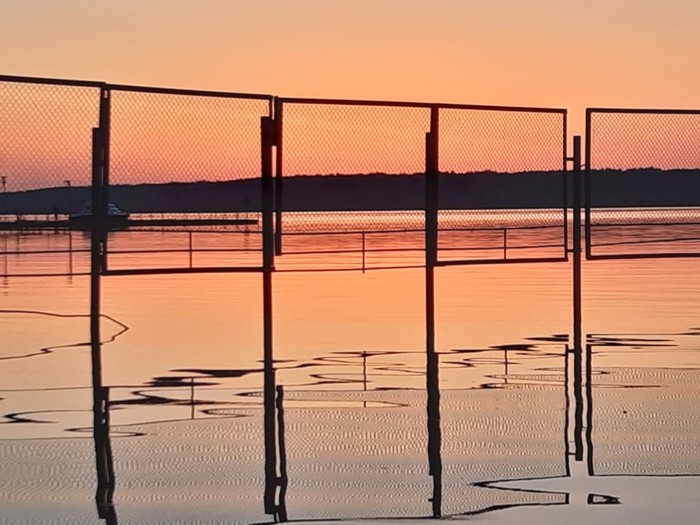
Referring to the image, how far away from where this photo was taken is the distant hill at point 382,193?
1515cm

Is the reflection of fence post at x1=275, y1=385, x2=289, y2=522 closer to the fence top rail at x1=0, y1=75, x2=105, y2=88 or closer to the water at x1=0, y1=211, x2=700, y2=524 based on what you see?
the water at x1=0, y1=211, x2=700, y2=524

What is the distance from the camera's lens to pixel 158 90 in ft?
45.9

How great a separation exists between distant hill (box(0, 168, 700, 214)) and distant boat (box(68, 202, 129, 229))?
14 cm

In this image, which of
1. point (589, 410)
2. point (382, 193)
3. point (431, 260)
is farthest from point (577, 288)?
point (589, 410)

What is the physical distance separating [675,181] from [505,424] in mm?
10282

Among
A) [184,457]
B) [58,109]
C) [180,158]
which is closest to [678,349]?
[180,158]

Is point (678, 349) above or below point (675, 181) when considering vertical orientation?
below

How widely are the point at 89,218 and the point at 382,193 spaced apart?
5.01 meters

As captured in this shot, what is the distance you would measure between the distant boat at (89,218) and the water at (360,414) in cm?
131

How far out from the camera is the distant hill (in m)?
15.1

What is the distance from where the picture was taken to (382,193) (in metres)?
18.2

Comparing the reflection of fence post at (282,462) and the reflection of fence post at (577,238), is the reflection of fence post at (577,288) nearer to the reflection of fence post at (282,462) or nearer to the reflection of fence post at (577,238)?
the reflection of fence post at (577,238)

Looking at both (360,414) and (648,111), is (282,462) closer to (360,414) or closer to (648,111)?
(360,414)

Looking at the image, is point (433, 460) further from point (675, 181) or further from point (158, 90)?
point (675, 181)
